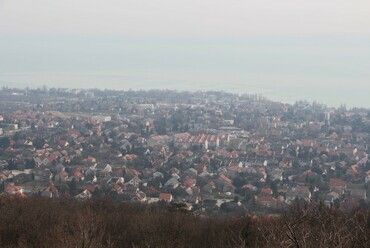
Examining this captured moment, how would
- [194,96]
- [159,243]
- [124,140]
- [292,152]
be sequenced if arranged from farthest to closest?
[194,96] < [124,140] < [292,152] < [159,243]

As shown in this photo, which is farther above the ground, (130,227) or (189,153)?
(130,227)

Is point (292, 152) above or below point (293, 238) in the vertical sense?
below

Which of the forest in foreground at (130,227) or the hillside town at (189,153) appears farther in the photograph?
the hillside town at (189,153)

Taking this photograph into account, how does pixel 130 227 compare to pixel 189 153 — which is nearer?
pixel 130 227

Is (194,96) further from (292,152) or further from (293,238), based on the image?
(293,238)

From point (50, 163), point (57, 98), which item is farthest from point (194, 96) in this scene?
point (50, 163)

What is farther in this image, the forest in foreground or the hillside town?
the hillside town

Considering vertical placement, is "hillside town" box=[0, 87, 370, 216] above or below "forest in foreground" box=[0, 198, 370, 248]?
below

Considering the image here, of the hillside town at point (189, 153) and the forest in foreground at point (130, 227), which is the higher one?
the forest in foreground at point (130, 227)
